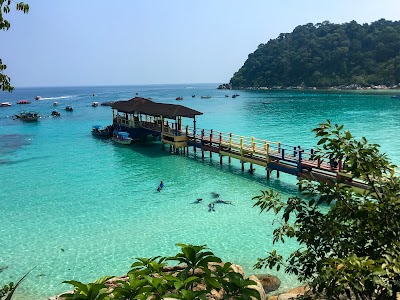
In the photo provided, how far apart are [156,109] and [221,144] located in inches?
386

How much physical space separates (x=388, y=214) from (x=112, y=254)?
1268 centimetres

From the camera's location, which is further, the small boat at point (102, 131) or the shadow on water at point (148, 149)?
the small boat at point (102, 131)

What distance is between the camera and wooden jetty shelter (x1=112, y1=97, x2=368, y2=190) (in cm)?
2112

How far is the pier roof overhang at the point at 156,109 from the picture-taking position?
107ft

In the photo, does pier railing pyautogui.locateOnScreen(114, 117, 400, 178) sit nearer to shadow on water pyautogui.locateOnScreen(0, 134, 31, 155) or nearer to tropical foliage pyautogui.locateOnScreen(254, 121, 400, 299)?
tropical foliage pyautogui.locateOnScreen(254, 121, 400, 299)

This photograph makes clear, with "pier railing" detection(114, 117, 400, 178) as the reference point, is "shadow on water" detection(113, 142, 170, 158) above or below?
below

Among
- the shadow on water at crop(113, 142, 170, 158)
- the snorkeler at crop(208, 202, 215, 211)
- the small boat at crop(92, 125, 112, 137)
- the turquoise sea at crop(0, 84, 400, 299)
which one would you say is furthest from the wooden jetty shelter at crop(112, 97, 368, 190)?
the snorkeler at crop(208, 202, 215, 211)

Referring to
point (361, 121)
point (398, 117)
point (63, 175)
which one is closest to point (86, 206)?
point (63, 175)

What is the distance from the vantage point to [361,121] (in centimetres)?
5703

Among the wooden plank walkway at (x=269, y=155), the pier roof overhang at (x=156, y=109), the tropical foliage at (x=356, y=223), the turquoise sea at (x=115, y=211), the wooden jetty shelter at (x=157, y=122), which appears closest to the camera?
the tropical foliage at (x=356, y=223)

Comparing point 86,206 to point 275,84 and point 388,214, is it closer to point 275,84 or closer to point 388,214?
point 388,214

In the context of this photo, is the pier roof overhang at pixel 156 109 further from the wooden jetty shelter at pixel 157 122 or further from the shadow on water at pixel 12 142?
the shadow on water at pixel 12 142

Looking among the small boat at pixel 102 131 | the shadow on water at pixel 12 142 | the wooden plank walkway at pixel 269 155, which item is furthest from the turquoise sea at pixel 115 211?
the small boat at pixel 102 131

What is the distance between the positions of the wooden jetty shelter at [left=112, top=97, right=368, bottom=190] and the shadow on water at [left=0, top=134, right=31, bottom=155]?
12307mm
